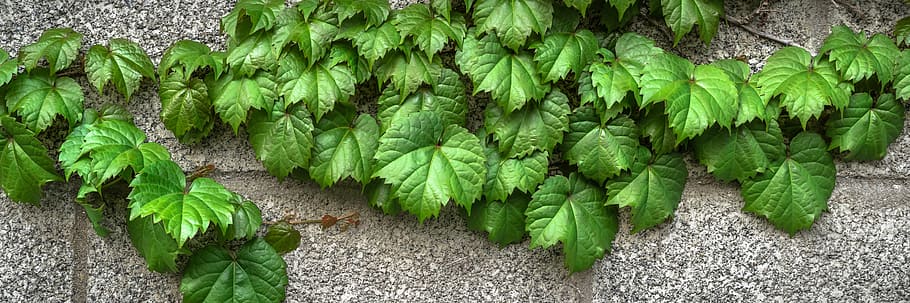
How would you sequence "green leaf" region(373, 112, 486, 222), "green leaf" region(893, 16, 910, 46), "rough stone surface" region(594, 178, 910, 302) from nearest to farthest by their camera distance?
"green leaf" region(373, 112, 486, 222) < "green leaf" region(893, 16, 910, 46) < "rough stone surface" region(594, 178, 910, 302)

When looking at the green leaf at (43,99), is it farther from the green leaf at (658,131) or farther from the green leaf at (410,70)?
the green leaf at (658,131)

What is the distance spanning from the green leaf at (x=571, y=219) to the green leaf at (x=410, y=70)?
0.38 meters

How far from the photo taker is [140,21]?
5.73ft

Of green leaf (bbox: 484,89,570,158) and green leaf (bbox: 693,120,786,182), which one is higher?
green leaf (bbox: 484,89,570,158)

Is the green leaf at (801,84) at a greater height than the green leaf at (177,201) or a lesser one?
greater

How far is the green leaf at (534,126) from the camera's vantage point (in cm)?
169

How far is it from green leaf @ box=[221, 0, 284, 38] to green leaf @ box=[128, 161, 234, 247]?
1.12 ft

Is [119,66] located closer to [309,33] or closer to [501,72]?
[309,33]

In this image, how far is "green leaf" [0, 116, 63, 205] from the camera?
1646 mm

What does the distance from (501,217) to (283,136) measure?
0.55 metres

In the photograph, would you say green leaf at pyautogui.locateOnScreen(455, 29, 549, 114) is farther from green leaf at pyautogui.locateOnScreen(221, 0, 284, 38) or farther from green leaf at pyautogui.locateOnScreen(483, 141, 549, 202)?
green leaf at pyautogui.locateOnScreen(221, 0, 284, 38)

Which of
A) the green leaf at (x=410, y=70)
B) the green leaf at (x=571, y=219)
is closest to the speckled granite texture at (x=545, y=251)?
the green leaf at (x=571, y=219)

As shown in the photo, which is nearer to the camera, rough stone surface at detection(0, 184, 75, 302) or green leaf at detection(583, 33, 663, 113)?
green leaf at detection(583, 33, 663, 113)

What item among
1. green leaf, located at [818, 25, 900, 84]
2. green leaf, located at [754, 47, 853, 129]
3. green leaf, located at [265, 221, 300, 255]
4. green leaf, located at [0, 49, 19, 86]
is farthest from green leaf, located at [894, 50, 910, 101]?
green leaf, located at [0, 49, 19, 86]
